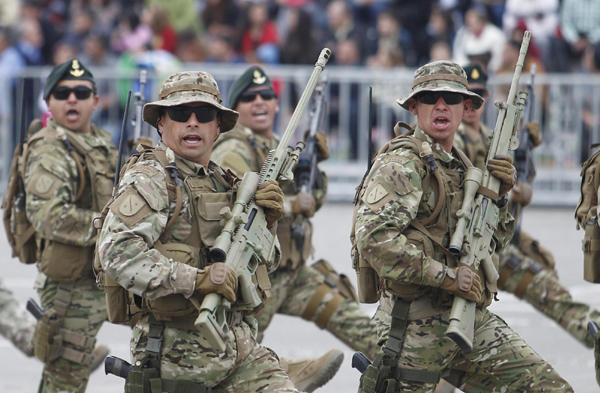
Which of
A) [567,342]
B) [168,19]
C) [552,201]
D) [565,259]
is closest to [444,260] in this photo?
[567,342]

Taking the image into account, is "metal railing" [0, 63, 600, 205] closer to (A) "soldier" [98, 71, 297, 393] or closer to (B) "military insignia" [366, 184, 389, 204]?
(B) "military insignia" [366, 184, 389, 204]

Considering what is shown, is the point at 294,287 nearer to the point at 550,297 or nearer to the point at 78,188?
the point at 78,188

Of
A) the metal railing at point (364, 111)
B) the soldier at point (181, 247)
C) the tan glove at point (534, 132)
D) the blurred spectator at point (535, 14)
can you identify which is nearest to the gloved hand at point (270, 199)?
the soldier at point (181, 247)

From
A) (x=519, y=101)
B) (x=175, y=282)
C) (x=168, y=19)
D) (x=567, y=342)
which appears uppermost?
(x=168, y=19)

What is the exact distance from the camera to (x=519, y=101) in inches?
241

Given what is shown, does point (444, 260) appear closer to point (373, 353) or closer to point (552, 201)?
point (373, 353)

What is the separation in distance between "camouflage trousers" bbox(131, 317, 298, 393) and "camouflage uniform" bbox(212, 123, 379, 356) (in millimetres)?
2060

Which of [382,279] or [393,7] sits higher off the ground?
[393,7]

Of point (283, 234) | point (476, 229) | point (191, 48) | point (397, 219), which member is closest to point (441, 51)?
point (191, 48)

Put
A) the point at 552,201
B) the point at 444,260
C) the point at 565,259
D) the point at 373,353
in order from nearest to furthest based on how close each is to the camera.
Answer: the point at 444,260
the point at 373,353
the point at 565,259
the point at 552,201

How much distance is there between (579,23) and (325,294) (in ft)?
31.1

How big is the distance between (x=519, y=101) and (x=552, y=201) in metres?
8.97

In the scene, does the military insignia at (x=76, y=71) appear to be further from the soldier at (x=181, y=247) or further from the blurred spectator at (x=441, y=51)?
the blurred spectator at (x=441, y=51)

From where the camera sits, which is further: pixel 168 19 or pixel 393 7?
pixel 168 19
